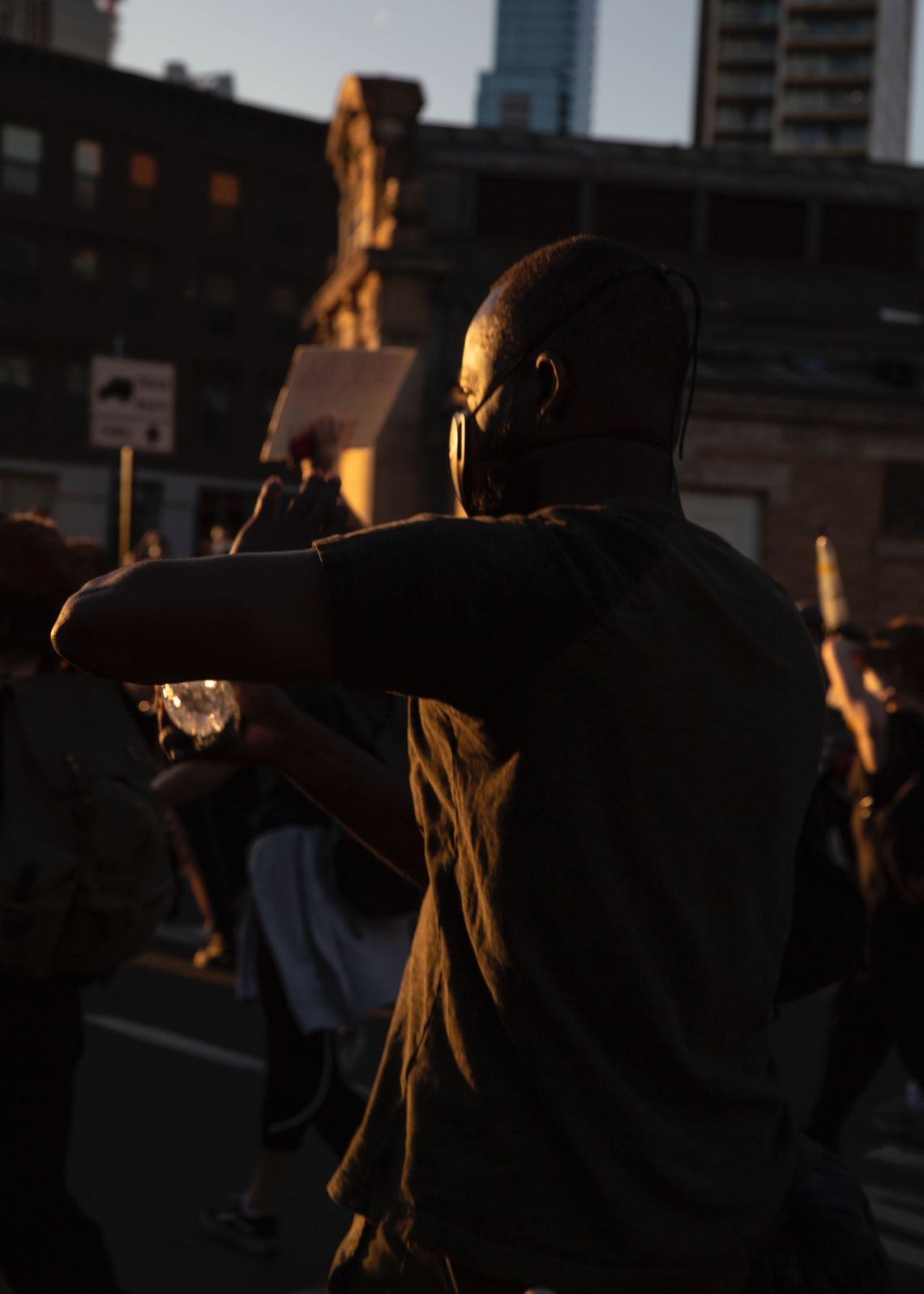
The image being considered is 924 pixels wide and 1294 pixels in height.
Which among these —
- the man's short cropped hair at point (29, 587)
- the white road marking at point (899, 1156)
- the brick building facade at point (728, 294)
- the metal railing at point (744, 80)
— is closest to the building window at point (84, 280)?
the brick building facade at point (728, 294)

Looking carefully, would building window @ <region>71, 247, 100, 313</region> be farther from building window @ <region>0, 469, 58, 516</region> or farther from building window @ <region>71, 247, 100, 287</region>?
building window @ <region>0, 469, 58, 516</region>

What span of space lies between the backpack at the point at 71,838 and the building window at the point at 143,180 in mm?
48875

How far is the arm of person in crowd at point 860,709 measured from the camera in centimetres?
541

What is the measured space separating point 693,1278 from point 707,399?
71.3 ft

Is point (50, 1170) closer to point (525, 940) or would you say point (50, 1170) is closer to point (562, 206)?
point (525, 940)

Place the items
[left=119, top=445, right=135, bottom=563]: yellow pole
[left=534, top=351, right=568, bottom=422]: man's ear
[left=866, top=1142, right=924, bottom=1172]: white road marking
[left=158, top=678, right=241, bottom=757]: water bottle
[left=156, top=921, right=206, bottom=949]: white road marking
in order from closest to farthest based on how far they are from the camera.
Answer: [left=534, top=351, right=568, bottom=422]: man's ear
[left=158, top=678, right=241, bottom=757]: water bottle
[left=866, top=1142, right=924, bottom=1172]: white road marking
[left=156, top=921, right=206, bottom=949]: white road marking
[left=119, top=445, right=135, bottom=563]: yellow pole

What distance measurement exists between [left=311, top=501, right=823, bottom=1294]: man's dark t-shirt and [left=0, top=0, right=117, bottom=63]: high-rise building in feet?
282

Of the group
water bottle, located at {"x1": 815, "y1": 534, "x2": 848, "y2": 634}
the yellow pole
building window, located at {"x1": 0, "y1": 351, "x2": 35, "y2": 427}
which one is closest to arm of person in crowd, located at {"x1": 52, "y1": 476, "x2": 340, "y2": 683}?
water bottle, located at {"x1": 815, "y1": 534, "x2": 848, "y2": 634}

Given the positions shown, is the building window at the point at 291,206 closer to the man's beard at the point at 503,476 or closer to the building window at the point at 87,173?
the building window at the point at 87,173

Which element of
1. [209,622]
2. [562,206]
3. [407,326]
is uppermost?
[562,206]

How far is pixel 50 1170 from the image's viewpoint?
10.6ft

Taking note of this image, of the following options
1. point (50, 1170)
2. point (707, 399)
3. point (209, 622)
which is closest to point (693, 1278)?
point (209, 622)

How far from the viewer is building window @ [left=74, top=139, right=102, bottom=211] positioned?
4919cm

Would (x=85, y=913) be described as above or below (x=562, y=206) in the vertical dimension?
below
